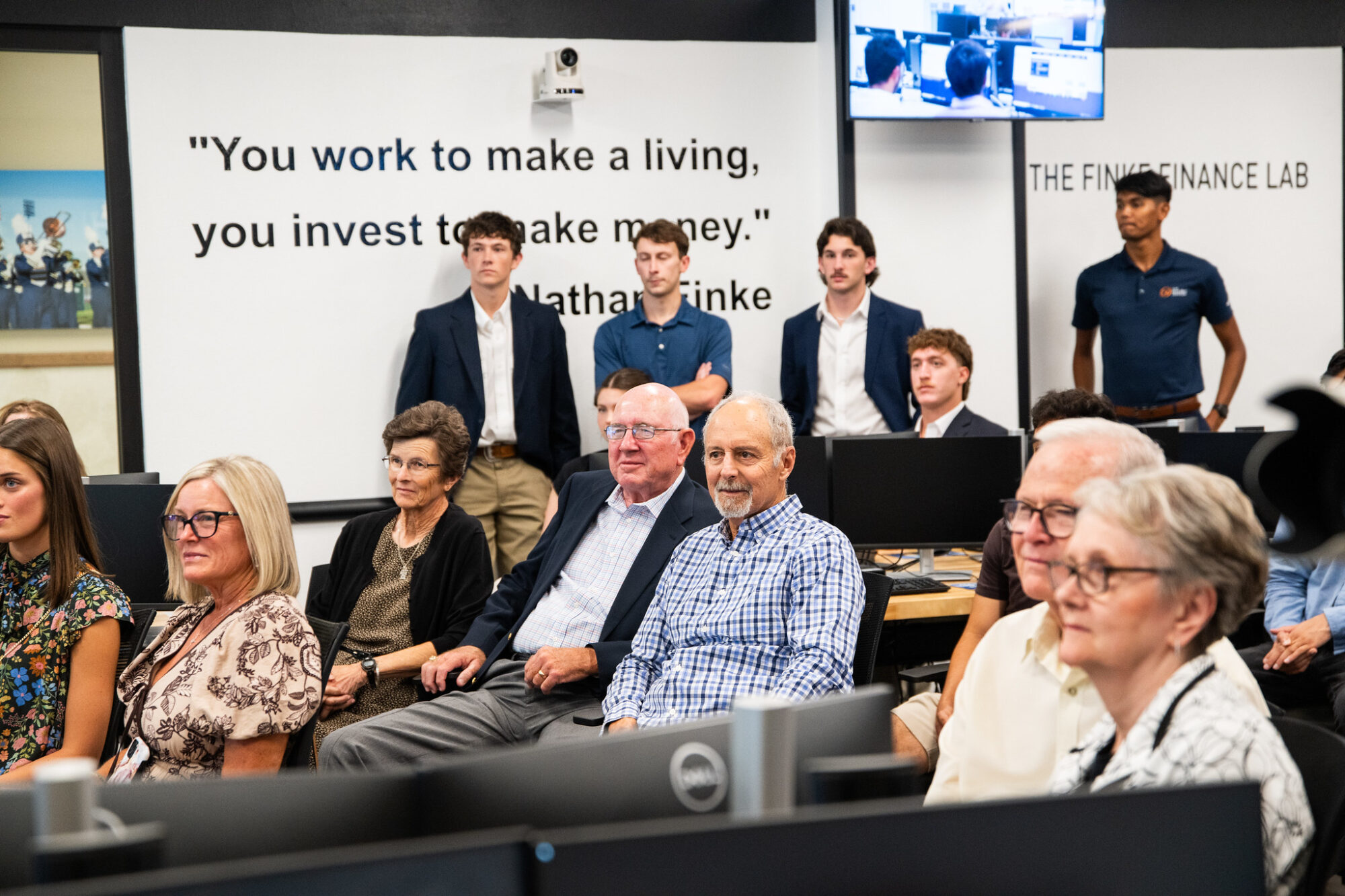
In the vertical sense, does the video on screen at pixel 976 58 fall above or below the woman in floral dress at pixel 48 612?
above

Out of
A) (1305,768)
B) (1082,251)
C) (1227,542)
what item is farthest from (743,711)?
(1082,251)

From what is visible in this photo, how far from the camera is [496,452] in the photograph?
5703 mm

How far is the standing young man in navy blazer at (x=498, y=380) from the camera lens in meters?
5.62

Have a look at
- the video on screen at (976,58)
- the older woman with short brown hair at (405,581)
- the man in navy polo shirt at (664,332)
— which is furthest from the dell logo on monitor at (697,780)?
the video on screen at (976,58)

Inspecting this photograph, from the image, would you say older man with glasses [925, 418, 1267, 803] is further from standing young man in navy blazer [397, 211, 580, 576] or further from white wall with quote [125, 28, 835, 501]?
white wall with quote [125, 28, 835, 501]

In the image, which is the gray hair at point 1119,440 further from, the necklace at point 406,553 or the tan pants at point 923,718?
the necklace at point 406,553

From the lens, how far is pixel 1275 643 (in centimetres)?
354

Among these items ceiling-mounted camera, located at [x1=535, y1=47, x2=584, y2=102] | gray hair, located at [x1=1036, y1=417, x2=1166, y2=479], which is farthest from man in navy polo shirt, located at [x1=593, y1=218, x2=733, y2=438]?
gray hair, located at [x1=1036, y1=417, x2=1166, y2=479]

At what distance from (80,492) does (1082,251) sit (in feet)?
17.0

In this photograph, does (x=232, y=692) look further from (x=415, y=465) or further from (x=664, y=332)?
(x=664, y=332)

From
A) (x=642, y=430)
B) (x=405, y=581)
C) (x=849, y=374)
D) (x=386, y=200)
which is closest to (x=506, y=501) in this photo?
(x=386, y=200)

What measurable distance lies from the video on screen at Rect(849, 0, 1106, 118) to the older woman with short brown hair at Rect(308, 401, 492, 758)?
9.87 feet

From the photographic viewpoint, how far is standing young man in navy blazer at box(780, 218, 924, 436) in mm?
5555

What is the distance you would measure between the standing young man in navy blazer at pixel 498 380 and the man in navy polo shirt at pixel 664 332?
0.27m
